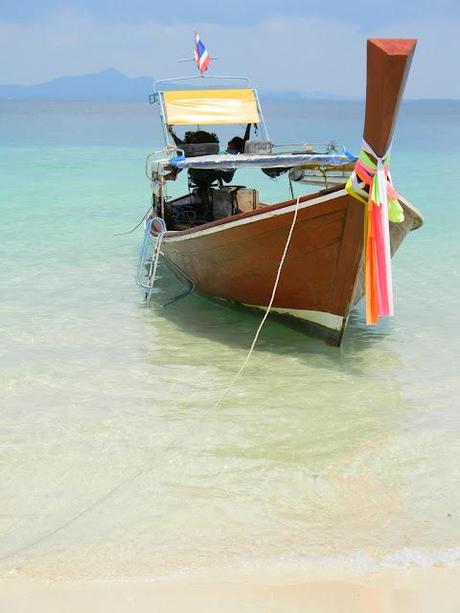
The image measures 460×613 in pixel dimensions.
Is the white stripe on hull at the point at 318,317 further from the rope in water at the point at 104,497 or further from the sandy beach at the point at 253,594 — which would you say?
the sandy beach at the point at 253,594

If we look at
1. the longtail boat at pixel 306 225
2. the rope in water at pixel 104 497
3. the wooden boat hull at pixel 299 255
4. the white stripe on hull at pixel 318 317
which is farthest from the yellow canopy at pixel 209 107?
the rope in water at pixel 104 497

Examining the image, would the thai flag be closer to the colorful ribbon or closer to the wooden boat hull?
the wooden boat hull

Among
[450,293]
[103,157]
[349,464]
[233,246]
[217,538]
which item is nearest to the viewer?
[217,538]

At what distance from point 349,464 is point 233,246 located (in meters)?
2.66

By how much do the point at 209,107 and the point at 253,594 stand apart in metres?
6.81

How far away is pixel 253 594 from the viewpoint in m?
3.23

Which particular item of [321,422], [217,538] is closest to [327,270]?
[321,422]

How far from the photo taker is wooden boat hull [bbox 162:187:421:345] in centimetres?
596

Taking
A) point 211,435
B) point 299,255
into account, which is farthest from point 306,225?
point 211,435

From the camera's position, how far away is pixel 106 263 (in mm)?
10406

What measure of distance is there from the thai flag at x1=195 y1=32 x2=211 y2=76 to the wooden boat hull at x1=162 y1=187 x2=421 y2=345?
10.5 feet

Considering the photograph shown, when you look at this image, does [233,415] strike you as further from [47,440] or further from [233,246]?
[233,246]

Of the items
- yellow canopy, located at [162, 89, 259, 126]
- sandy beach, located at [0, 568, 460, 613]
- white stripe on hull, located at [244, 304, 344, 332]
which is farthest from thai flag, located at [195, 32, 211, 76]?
sandy beach, located at [0, 568, 460, 613]

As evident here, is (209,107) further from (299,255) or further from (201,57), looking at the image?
(299,255)
